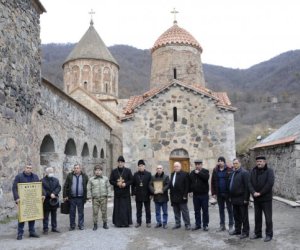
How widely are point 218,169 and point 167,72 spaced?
11824 millimetres

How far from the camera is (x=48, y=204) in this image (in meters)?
7.18

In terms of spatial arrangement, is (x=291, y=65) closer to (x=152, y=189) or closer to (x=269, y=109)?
(x=269, y=109)

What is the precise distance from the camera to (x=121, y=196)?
8062 millimetres

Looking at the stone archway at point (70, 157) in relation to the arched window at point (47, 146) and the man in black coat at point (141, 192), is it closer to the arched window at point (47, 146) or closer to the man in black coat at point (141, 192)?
the arched window at point (47, 146)

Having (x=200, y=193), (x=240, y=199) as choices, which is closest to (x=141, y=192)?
(x=200, y=193)

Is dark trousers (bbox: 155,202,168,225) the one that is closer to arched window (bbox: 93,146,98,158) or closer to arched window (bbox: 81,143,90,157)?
arched window (bbox: 81,143,90,157)

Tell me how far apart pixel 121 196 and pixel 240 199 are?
269 cm

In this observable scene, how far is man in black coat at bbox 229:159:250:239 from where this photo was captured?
6598 millimetres

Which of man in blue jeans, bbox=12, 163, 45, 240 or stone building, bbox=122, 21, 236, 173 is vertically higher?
stone building, bbox=122, 21, 236, 173

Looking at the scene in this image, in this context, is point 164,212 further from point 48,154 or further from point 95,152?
point 95,152

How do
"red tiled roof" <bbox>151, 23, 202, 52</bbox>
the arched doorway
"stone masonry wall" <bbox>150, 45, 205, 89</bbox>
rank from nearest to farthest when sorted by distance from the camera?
the arched doorway
"stone masonry wall" <bbox>150, 45, 205, 89</bbox>
"red tiled roof" <bbox>151, 23, 202, 52</bbox>

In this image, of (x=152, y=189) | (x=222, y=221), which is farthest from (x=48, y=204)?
(x=222, y=221)

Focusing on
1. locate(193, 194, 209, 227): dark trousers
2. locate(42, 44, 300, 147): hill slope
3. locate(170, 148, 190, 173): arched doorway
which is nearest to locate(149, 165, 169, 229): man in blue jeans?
locate(193, 194, 209, 227): dark trousers

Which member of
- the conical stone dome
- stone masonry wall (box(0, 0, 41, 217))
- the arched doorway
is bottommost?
the arched doorway
